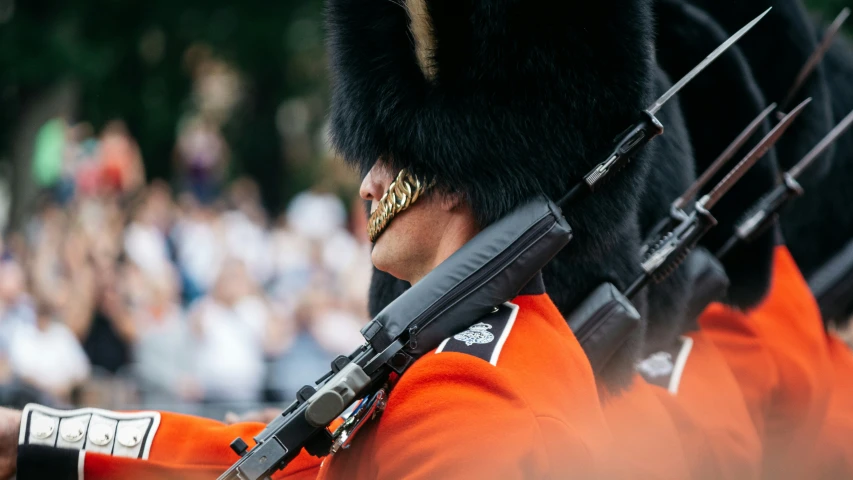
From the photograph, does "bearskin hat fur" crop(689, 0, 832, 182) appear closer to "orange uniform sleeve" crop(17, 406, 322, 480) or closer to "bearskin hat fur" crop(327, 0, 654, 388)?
"bearskin hat fur" crop(327, 0, 654, 388)

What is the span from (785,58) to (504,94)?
2.17 m

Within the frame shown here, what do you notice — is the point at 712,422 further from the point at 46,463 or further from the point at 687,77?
the point at 46,463

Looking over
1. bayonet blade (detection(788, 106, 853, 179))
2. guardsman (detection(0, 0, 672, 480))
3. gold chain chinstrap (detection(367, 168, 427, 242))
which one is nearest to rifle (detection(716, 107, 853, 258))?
bayonet blade (detection(788, 106, 853, 179))

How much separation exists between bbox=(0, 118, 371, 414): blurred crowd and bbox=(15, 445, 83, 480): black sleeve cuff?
152 inches

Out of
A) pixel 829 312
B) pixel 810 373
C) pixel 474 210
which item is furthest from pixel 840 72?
pixel 474 210

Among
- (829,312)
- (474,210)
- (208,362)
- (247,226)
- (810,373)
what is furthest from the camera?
(247,226)

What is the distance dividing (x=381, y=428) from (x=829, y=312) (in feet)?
10.1

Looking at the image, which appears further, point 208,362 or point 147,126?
point 147,126

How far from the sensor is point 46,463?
234 centimetres

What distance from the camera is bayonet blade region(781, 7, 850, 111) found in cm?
375

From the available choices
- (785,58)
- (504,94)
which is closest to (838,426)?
(785,58)

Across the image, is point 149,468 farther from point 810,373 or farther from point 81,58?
point 81,58

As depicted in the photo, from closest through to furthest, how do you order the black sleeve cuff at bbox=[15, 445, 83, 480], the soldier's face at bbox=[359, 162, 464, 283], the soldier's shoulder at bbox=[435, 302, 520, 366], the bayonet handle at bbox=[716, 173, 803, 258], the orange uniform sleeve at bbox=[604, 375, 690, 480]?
the soldier's shoulder at bbox=[435, 302, 520, 366] → the soldier's face at bbox=[359, 162, 464, 283] → the black sleeve cuff at bbox=[15, 445, 83, 480] → the orange uniform sleeve at bbox=[604, 375, 690, 480] → the bayonet handle at bbox=[716, 173, 803, 258]

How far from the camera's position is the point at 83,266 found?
24.7 ft
